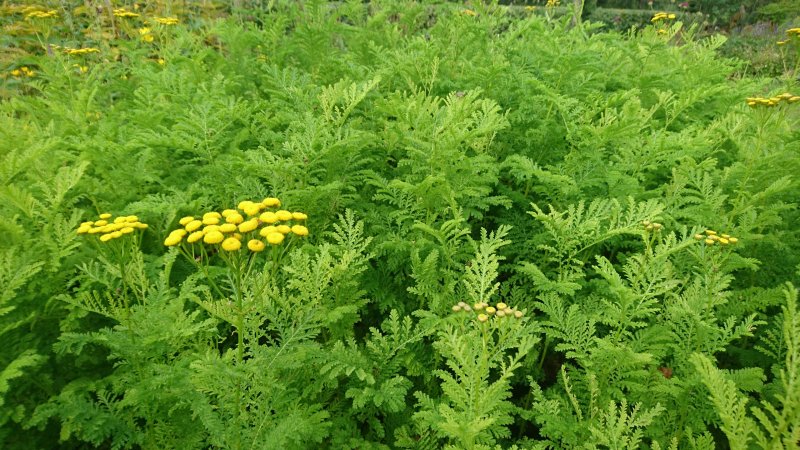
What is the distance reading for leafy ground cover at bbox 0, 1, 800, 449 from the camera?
5.21 feet

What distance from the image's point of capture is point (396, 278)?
7.16 feet

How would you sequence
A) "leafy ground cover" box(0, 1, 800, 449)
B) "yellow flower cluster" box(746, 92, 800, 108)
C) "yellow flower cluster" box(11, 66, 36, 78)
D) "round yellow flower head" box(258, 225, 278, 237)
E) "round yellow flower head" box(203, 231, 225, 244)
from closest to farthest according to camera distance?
"round yellow flower head" box(203, 231, 225, 244) < "round yellow flower head" box(258, 225, 278, 237) < "leafy ground cover" box(0, 1, 800, 449) < "yellow flower cluster" box(746, 92, 800, 108) < "yellow flower cluster" box(11, 66, 36, 78)

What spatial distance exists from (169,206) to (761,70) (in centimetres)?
1044

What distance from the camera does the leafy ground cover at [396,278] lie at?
62.6 inches

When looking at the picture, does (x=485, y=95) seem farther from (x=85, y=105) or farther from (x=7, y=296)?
(x=7, y=296)

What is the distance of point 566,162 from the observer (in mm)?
2436

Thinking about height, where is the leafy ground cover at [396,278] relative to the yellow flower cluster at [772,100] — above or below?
below

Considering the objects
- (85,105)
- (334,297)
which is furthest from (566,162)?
(85,105)

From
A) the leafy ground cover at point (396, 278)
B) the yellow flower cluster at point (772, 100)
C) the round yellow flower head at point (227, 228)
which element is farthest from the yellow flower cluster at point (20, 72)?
the yellow flower cluster at point (772, 100)

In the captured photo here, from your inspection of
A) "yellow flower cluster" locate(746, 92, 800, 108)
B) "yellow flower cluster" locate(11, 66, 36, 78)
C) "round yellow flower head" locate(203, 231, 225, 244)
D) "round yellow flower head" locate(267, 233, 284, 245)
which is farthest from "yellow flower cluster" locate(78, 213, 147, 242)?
"yellow flower cluster" locate(11, 66, 36, 78)

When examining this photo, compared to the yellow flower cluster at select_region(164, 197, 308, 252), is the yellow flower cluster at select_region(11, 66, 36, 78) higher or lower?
lower

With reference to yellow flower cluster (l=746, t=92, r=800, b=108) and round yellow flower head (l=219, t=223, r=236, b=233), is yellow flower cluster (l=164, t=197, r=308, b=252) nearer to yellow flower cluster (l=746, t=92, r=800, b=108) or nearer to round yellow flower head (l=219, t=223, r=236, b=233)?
round yellow flower head (l=219, t=223, r=236, b=233)

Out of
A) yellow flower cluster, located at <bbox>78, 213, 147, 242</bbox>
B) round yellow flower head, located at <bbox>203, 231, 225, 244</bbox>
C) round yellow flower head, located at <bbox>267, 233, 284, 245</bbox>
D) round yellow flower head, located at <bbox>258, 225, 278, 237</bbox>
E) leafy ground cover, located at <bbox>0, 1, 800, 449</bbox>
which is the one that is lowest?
leafy ground cover, located at <bbox>0, 1, 800, 449</bbox>

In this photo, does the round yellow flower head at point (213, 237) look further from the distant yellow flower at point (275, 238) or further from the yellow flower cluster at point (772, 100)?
the yellow flower cluster at point (772, 100)
